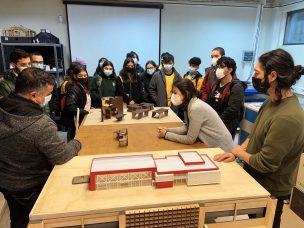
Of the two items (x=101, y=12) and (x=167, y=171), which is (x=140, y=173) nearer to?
(x=167, y=171)

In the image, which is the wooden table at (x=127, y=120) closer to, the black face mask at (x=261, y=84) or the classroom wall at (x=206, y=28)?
Answer: the black face mask at (x=261, y=84)

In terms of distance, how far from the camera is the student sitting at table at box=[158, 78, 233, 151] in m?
1.71

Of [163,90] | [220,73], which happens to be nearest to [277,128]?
[220,73]

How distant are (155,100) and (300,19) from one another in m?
3.51

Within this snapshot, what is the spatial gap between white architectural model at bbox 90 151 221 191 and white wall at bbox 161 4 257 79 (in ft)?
13.8

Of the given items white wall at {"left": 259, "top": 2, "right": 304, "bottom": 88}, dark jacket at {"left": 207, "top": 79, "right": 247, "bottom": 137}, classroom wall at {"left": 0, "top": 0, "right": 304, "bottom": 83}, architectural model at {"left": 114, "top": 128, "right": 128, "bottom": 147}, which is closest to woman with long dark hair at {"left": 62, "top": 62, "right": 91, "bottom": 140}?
architectural model at {"left": 114, "top": 128, "right": 128, "bottom": 147}

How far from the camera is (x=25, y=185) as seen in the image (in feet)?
4.25

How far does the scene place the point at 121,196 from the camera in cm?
102

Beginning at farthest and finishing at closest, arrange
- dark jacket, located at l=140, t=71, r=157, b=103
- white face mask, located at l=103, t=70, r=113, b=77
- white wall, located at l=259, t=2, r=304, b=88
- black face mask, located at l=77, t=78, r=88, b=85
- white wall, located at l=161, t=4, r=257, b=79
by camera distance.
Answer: white wall, located at l=161, t=4, r=257, b=79 → white wall, located at l=259, t=2, r=304, b=88 → dark jacket, located at l=140, t=71, r=157, b=103 → white face mask, located at l=103, t=70, r=113, b=77 → black face mask, located at l=77, t=78, r=88, b=85

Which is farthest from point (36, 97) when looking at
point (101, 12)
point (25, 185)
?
point (101, 12)

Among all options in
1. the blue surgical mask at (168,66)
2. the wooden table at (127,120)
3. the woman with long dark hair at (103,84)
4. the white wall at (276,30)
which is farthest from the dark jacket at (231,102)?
the white wall at (276,30)

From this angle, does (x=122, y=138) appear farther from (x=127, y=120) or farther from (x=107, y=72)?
(x=107, y=72)

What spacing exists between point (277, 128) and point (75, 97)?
1.92 m

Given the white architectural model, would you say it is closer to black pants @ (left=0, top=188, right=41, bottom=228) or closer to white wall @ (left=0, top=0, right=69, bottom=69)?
black pants @ (left=0, top=188, right=41, bottom=228)
